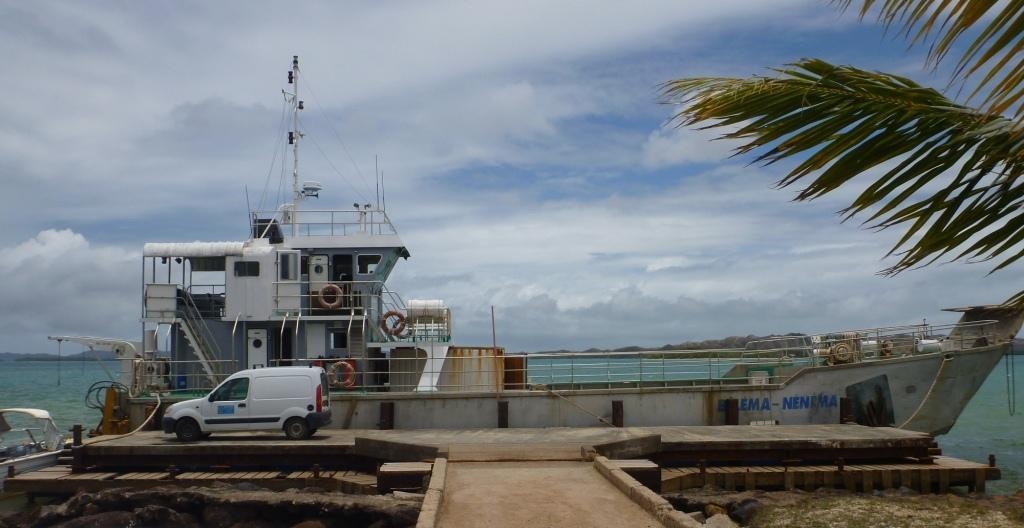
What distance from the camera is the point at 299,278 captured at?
2361cm

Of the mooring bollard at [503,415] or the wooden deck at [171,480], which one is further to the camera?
the mooring bollard at [503,415]

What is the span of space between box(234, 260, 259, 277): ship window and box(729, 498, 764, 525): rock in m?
12.9

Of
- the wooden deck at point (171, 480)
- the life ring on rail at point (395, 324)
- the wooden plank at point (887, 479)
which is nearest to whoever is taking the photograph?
the wooden deck at point (171, 480)

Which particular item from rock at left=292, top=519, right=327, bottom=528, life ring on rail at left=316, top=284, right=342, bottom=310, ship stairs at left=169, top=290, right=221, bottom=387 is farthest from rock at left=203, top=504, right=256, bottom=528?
life ring on rail at left=316, top=284, right=342, bottom=310

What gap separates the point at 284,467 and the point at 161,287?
6.57 meters

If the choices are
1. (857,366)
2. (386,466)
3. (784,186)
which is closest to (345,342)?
(386,466)

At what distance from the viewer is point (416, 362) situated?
23859mm

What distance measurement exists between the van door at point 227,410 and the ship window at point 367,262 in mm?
5702

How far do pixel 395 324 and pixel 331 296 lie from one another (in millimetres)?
1787

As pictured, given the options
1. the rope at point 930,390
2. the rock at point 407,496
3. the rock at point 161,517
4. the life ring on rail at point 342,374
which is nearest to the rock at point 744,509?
the rock at point 407,496

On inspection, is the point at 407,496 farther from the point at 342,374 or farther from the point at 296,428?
the point at 342,374

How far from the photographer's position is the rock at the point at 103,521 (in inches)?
635

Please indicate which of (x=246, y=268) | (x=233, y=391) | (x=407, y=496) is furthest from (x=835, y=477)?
(x=246, y=268)

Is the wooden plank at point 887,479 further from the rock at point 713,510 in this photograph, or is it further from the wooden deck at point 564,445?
the rock at point 713,510
